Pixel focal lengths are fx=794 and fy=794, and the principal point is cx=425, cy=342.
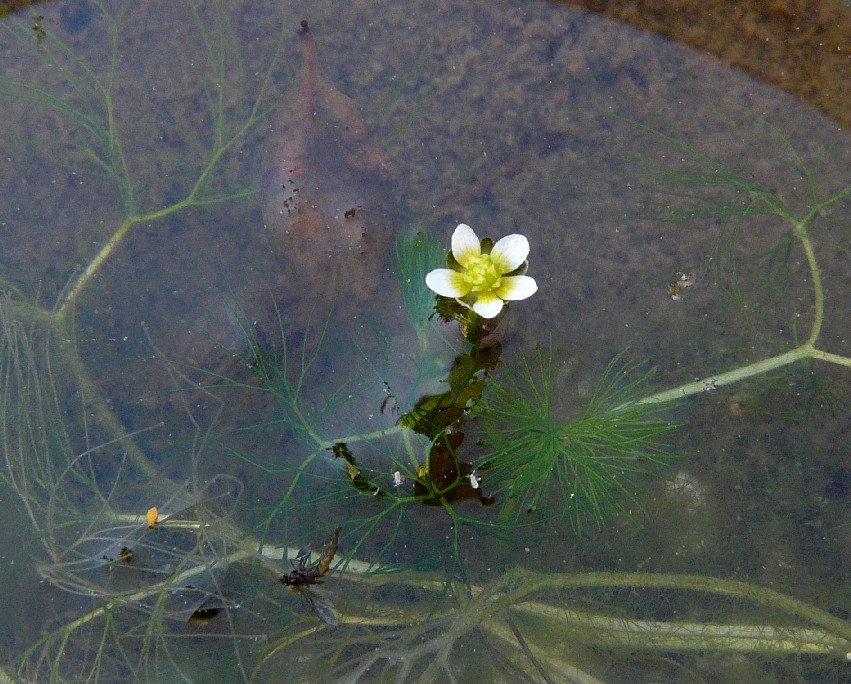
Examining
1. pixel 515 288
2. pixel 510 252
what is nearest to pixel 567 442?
pixel 515 288

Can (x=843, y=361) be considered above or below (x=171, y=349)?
below

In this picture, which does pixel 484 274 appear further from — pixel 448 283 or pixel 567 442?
pixel 567 442

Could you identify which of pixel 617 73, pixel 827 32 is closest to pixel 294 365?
pixel 617 73

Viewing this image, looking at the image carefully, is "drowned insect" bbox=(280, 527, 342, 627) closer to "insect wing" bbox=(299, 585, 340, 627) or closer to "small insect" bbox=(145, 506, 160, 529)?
"insect wing" bbox=(299, 585, 340, 627)

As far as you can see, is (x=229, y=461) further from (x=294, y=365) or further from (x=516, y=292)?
(x=516, y=292)

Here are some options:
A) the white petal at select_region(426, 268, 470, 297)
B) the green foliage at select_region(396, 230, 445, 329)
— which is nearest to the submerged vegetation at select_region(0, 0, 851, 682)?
the green foliage at select_region(396, 230, 445, 329)
